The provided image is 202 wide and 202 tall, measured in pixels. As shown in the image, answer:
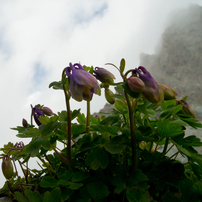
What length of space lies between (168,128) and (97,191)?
23 cm

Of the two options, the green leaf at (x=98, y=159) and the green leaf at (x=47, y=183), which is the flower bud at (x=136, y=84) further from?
the green leaf at (x=47, y=183)

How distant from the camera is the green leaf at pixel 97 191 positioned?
1.43 feet

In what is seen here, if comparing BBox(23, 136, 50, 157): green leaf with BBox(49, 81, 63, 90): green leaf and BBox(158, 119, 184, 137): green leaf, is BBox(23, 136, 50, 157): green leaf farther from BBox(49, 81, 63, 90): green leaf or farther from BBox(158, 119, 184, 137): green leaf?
BBox(158, 119, 184, 137): green leaf

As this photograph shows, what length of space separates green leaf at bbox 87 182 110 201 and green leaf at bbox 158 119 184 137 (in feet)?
0.64

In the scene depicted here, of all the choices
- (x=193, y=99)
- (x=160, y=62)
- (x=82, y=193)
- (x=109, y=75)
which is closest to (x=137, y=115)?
(x=109, y=75)

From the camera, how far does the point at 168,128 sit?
1.54 feet

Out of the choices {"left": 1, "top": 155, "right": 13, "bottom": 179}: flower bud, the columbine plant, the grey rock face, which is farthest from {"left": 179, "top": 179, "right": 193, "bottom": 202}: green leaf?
the grey rock face

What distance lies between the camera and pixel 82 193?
463 mm

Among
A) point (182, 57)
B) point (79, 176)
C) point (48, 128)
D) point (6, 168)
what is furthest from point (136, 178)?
point (182, 57)

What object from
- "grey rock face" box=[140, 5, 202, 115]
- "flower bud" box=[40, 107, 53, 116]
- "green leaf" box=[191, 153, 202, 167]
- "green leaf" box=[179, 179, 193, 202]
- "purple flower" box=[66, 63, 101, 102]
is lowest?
"green leaf" box=[179, 179, 193, 202]

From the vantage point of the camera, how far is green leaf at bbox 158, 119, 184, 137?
1.51 ft

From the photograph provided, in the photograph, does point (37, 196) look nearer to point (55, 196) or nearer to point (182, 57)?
point (55, 196)

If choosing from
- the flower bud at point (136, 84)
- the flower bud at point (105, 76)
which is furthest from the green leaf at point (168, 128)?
the flower bud at point (105, 76)

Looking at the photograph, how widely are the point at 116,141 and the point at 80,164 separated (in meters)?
0.17
